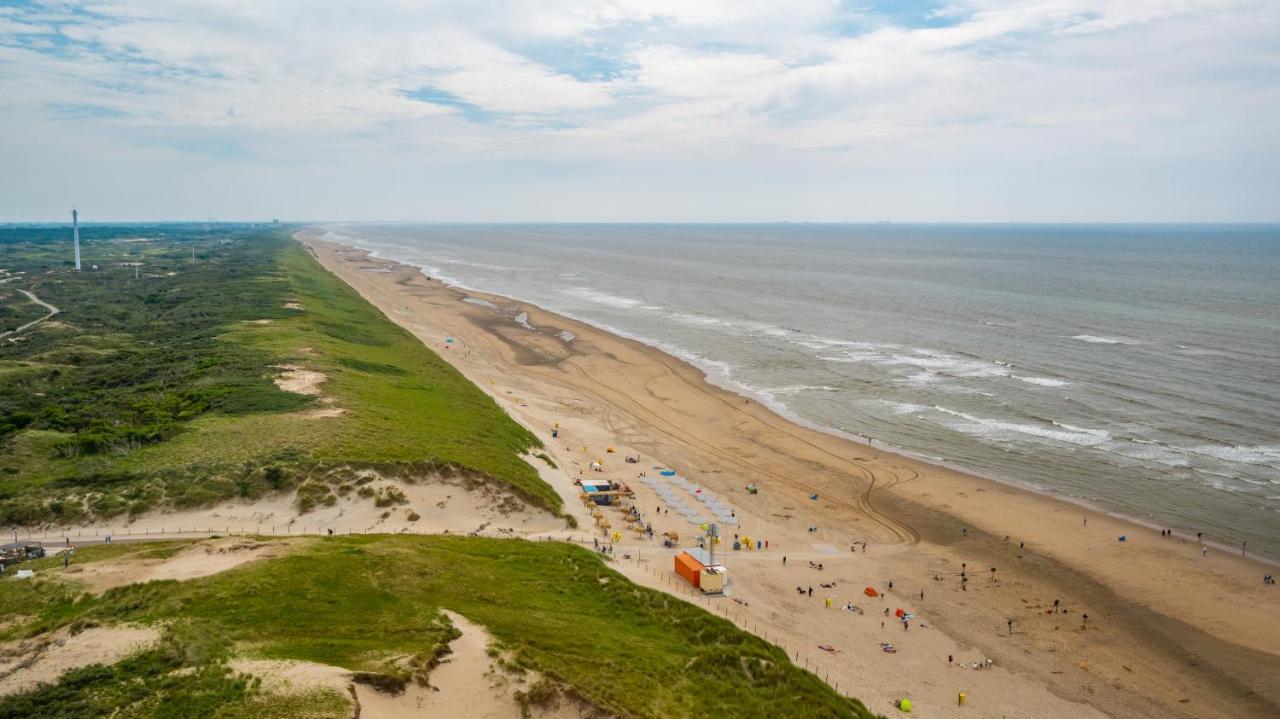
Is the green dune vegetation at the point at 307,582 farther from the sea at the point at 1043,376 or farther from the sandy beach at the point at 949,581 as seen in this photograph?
the sea at the point at 1043,376

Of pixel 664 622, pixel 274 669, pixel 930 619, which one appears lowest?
pixel 930 619

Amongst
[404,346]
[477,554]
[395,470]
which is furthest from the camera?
[404,346]

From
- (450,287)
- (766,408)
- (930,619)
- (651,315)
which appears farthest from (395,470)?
(450,287)

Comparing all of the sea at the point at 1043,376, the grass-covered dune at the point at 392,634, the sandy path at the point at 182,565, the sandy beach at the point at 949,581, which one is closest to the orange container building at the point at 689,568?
the sandy beach at the point at 949,581

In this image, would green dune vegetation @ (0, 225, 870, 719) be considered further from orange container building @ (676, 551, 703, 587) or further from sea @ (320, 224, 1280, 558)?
sea @ (320, 224, 1280, 558)

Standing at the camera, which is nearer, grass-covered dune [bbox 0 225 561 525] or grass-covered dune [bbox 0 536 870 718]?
grass-covered dune [bbox 0 536 870 718]

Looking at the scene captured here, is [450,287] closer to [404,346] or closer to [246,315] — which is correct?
[246,315]

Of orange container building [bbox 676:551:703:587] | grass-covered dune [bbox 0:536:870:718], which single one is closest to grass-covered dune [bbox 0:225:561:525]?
grass-covered dune [bbox 0:536:870:718]
